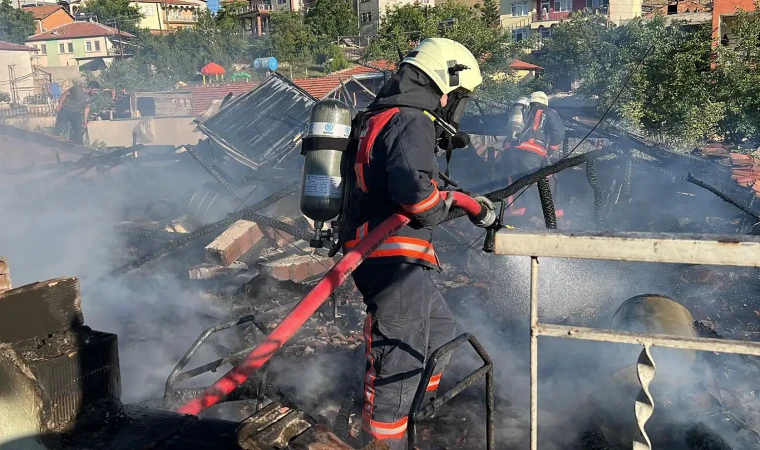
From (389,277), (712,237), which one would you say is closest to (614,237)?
(712,237)

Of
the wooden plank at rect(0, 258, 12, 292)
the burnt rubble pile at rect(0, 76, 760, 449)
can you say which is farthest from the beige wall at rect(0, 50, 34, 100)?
the wooden plank at rect(0, 258, 12, 292)

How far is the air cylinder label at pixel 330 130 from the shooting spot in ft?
12.8

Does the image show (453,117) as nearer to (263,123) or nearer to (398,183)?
(398,183)

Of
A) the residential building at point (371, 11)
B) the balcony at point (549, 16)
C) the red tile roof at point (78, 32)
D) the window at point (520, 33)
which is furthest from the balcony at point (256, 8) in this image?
the balcony at point (549, 16)

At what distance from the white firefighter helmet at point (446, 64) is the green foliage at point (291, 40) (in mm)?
51282

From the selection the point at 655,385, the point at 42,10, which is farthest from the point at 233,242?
the point at 42,10

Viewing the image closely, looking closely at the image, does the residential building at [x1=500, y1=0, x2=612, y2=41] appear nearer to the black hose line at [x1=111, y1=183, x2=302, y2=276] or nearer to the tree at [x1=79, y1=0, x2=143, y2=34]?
the tree at [x1=79, y1=0, x2=143, y2=34]

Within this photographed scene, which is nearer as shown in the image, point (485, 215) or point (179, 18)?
point (485, 215)

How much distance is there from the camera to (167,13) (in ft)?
268

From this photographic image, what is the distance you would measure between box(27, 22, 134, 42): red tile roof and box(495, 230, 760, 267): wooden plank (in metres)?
64.3

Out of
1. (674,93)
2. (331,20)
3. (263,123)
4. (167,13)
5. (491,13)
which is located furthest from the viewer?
(167,13)

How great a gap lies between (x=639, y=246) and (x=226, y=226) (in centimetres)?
682

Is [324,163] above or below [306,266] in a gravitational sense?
above

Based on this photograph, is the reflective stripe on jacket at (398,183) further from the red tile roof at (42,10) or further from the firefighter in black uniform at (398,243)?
the red tile roof at (42,10)
